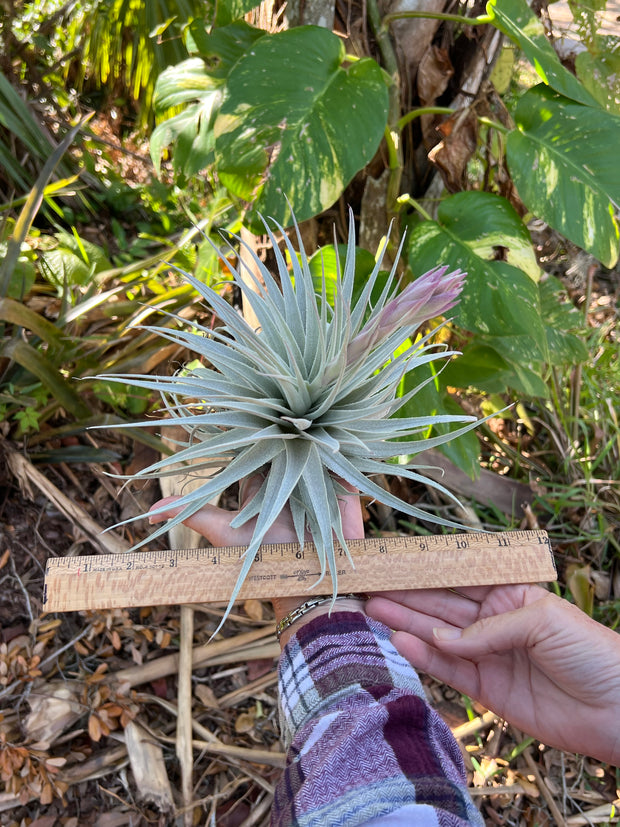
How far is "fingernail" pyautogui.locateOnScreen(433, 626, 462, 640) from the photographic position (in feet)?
3.12

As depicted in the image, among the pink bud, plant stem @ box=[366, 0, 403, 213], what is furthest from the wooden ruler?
plant stem @ box=[366, 0, 403, 213]

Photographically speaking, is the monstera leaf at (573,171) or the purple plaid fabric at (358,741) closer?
the purple plaid fabric at (358,741)

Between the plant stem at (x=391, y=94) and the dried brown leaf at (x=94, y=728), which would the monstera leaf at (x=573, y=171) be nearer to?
the plant stem at (x=391, y=94)

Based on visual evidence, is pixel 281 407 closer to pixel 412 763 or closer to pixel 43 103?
pixel 412 763

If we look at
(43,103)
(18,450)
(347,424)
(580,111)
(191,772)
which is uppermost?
(43,103)

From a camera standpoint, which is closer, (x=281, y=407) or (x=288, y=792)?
(x=288, y=792)

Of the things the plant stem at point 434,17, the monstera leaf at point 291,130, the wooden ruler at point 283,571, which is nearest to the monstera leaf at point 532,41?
the plant stem at point 434,17

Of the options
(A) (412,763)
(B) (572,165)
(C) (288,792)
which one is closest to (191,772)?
(C) (288,792)

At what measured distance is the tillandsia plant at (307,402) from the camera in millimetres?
819

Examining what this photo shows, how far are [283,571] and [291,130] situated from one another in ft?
2.90

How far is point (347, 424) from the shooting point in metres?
0.89

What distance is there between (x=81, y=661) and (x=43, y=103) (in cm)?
231

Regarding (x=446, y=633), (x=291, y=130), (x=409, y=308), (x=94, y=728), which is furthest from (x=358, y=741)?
(x=291, y=130)

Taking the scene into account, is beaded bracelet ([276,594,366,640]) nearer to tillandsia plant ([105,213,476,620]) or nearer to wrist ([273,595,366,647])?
wrist ([273,595,366,647])
